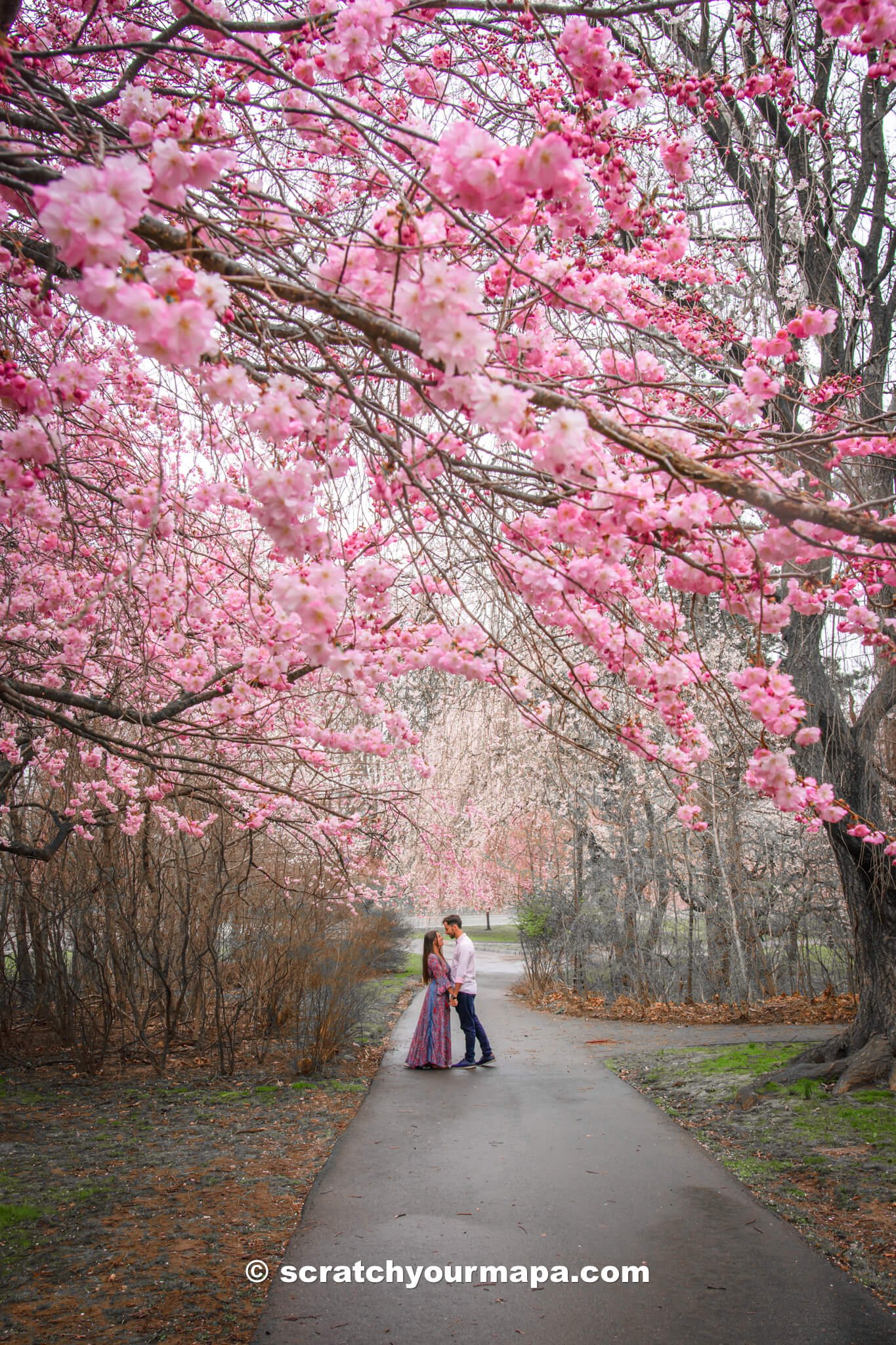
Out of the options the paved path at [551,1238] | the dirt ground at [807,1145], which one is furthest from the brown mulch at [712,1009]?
the paved path at [551,1238]

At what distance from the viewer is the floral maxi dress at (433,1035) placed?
754cm

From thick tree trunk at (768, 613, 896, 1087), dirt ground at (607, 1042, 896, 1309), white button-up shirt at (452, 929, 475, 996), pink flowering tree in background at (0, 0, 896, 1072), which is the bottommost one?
dirt ground at (607, 1042, 896, 1309)

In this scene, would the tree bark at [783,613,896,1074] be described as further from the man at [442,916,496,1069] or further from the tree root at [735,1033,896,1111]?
the man at [442,916,496,1069]

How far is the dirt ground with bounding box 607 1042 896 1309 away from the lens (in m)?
3.54

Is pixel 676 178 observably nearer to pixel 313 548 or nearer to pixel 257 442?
pixel 313 548

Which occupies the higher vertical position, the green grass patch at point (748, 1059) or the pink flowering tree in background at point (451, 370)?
the pink flowering tree in background at point (451, 370)

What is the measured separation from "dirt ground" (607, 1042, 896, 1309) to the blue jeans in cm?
125

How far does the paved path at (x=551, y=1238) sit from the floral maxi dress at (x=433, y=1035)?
1.47 meters

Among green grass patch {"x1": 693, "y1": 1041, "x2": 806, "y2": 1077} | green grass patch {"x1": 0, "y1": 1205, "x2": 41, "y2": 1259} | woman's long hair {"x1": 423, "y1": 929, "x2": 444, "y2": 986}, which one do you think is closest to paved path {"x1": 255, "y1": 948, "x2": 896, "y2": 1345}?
green grass patch {"x1": 0, "y1": 1205, "x2": 41, "y2": 1259}

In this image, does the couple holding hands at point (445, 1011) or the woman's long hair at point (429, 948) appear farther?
the woman's long hair at point (429, 948)

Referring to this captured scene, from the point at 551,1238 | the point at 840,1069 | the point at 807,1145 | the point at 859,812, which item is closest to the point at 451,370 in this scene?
the point at 551,1238

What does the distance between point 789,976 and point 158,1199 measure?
9.74 meters

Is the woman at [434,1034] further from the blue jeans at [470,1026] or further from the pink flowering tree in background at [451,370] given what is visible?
the pink flowering tree in background at [451,370]

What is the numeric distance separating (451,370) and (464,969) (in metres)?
7.18
